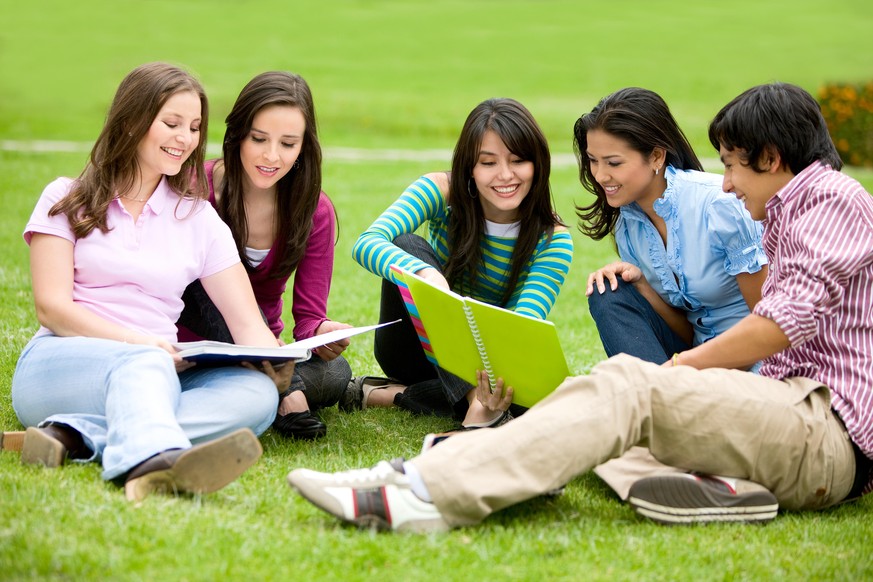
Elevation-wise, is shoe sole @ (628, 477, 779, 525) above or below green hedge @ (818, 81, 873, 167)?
below

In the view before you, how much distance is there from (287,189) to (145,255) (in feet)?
2.54

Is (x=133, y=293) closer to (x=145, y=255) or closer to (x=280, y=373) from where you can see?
(x=145, y=255)

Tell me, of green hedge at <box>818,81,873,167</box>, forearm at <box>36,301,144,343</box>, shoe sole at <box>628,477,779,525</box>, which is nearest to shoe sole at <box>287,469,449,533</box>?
shoe sole at <box>628,477,779,525</box>

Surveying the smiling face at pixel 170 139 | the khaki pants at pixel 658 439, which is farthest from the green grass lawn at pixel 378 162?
the smiling face at pixel 170 139

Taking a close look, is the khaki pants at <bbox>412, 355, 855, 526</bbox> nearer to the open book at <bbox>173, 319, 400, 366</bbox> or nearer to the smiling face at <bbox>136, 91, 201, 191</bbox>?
the open book at <bbox>173, 319, 400, 366</bbox>

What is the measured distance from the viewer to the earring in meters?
4.36

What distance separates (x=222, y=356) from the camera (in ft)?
11.7

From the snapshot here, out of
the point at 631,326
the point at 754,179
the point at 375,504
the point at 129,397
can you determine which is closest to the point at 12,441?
the point at 129,397

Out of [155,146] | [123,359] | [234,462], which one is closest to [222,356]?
[123,359]

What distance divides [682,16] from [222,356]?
118 ft

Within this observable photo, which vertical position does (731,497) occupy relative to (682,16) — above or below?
below

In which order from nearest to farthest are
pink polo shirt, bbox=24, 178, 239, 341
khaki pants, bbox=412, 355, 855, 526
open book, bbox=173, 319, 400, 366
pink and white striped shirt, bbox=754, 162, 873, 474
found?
1. khaki pants, bbox=412, 355, 855, 526
2. pink and white striped shirt, bbox=754, 162, 873, 474
3. open book, bbox=173, 319, 400, 366
4. pink polo shirt, bbox=24, 178, 239, 341

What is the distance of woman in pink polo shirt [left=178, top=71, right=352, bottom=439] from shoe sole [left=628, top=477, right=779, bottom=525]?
148 cm

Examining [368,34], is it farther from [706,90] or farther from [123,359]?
[123,359]
